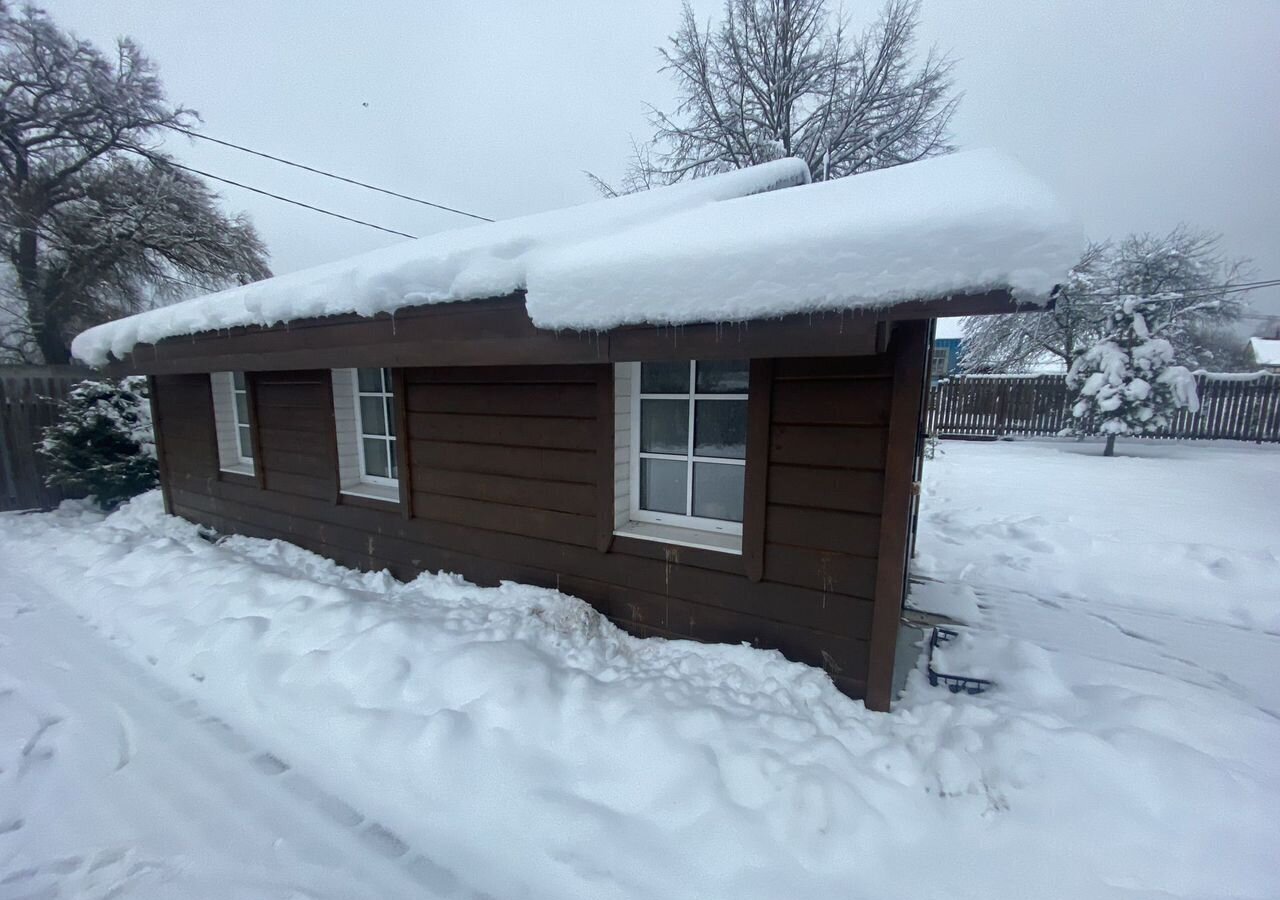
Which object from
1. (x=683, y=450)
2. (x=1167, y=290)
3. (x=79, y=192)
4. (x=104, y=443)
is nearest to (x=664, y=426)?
(x=683, y=450)

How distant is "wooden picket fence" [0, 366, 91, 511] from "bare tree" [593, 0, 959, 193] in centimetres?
1037

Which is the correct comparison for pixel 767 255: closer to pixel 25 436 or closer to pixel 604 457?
pixel 604 457

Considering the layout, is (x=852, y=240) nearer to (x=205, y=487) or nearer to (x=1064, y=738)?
(x=1064, y=738)

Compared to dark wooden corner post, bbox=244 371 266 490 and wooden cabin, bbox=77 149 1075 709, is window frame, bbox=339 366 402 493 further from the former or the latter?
dark wooden corner post, bbox=244 371 266 490

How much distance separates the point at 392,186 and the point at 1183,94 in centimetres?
1658

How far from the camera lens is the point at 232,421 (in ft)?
17.2

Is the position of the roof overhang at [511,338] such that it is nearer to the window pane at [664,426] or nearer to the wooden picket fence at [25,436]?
the window pane at [664,426]

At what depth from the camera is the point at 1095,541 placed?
4484 mm

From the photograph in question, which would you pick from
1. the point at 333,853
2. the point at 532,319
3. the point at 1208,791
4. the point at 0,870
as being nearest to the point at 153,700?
the point at 0,870

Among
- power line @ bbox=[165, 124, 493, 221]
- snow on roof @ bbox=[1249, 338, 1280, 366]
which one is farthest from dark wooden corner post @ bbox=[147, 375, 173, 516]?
snow on roof @ bbox=[1249, 338, 1280, 366]

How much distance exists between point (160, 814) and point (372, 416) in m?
2.95

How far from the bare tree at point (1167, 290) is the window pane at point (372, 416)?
12573mm

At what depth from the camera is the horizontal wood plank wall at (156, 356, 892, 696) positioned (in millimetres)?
2238

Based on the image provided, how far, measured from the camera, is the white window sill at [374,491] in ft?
12.9
